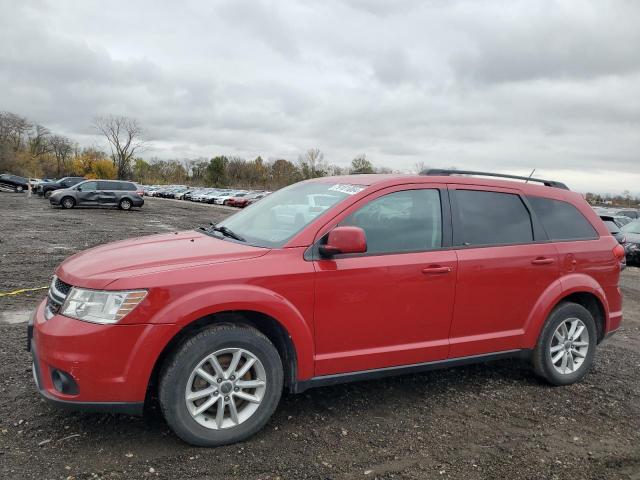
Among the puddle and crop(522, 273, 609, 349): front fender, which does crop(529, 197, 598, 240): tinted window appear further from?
the puddle

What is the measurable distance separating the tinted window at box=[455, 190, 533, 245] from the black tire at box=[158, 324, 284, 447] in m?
1.76

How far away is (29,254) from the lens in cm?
1124

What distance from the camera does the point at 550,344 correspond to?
4547mm

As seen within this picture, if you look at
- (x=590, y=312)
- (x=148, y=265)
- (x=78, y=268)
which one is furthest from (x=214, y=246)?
(x=590, y=312)

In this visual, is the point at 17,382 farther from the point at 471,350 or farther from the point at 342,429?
the point at 471,350

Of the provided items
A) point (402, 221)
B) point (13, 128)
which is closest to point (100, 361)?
point (402, 221)

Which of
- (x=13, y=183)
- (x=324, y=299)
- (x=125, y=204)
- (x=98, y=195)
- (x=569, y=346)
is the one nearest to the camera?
(x=324, y=299)

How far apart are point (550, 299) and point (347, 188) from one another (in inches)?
77.8

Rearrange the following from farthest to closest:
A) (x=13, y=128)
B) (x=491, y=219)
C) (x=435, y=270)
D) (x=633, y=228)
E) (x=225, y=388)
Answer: (x=13, y=128) → (x=633, y=228) → (x=491, y=219) → (x=435, y=270) → (x=225, y=388)

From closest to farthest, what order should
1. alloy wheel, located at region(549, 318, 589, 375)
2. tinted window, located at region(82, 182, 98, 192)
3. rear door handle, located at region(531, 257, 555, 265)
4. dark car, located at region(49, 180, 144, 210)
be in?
rear door handle, located at region(531, 257, 555, 265) → alloy wheel, located at region(549, 318, 589, 375) → dark car, located at region(49, 180, 144, 210) → tinted window, located at region(82, 182, 98, 192)

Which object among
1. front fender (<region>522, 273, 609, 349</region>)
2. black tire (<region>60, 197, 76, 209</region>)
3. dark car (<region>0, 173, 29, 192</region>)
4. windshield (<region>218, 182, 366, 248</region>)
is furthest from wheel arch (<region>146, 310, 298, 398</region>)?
dark car (<region>0, 173, 29, 192</region>)

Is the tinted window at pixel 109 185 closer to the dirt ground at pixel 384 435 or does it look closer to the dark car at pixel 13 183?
the dark car at pixel 13 183

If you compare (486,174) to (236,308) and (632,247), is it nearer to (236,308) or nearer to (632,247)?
(236,308)

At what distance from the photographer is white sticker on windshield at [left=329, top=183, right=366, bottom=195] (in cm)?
390
